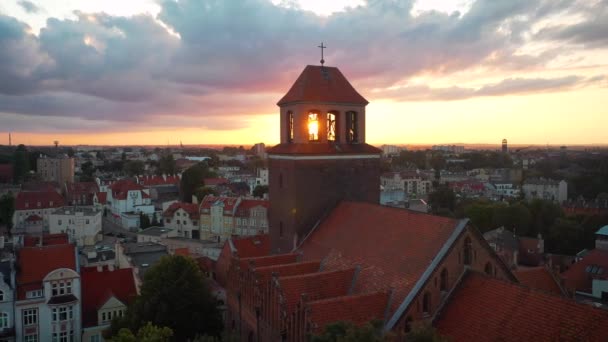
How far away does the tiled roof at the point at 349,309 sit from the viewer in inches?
639

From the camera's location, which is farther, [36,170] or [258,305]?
[36,170]

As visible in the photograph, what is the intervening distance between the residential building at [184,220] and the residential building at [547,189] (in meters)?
79.6

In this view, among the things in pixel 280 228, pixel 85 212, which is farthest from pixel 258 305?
pixel 85 212

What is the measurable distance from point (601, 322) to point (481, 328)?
3452mm

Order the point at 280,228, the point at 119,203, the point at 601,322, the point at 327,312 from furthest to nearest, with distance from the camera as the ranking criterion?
1. the point at 119,203
2. the point at 280,228
3. the point at 327,312
4. the point at 601,322

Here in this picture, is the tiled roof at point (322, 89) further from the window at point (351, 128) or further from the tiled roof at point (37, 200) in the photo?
the tiled roof at point (37, 200)

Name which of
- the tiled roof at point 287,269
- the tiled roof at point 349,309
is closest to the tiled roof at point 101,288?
the tiled roof at point 287,269

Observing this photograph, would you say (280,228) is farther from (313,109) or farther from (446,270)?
(446,270)

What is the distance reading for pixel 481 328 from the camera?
1529 cm

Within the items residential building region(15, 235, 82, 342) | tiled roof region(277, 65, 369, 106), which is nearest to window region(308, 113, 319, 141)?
tiled roof region(277, 65, 369, 106)

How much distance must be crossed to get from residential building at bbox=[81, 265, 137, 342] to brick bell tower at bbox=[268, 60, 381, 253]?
1722 centimetres

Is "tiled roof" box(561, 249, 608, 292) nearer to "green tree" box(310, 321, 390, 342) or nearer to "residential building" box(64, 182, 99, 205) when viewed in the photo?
"green tree" box(310, 321, 390, 342)

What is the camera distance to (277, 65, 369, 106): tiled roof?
26531mm

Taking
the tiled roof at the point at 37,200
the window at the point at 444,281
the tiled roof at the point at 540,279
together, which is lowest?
the tiled roof at the point at 37,200
